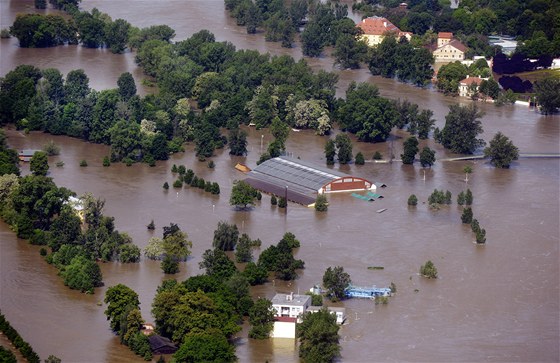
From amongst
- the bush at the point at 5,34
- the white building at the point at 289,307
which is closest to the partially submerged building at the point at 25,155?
the white building at the point at 289,307

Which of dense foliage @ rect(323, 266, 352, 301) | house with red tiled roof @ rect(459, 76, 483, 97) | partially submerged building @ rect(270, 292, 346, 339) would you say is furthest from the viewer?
house with red tiled roof @ rect(459, 76, 483, 97)

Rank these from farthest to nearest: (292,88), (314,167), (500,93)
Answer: (500,93)
(292,88)
(314,167)

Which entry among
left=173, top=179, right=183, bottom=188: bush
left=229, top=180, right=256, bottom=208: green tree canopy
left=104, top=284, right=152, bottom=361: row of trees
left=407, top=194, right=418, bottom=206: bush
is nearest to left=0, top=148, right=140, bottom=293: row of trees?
left=104, top=284, right=152, bottom=361: row of trees

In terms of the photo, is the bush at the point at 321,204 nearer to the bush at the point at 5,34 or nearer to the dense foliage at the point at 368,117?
the dense foliage at the point at 368,117

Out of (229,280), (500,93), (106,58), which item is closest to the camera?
(229,280)

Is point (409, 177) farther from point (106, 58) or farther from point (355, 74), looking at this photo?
point (106, 58)

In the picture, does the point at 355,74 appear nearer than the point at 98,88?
No

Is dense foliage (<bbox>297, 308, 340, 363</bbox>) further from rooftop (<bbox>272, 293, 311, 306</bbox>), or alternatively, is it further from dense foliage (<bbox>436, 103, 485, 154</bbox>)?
dense foliage (<bbox>436, 103, 485, 154</bbox>)

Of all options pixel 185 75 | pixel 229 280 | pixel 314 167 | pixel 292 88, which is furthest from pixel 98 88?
pixel 229 280
